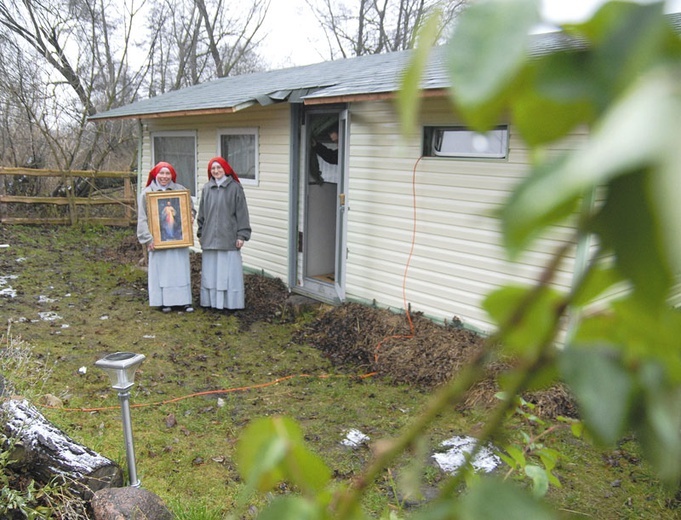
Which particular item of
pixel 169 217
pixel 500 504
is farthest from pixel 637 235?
pixel 169 217

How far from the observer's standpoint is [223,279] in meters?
6.92

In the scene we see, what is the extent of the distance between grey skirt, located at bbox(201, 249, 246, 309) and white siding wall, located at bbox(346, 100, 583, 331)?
1378mm

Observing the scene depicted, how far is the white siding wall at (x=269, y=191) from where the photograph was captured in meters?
7.79

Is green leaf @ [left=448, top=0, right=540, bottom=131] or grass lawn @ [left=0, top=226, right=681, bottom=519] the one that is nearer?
green leaf @ [left=448, top=0, right=540, bottom=131]

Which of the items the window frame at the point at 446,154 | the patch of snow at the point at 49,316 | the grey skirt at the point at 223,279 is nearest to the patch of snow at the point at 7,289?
the patch of snow at the point at 49,316

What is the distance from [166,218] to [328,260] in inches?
88.7

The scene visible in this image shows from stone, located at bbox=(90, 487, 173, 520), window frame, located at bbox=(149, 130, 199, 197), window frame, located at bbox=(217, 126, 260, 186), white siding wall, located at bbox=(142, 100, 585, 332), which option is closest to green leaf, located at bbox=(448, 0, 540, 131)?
stone, located at bbox=(90, 487, 173, 520)

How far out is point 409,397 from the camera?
186 inches

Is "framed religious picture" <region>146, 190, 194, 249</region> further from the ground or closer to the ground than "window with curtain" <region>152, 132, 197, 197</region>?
closer to the ground

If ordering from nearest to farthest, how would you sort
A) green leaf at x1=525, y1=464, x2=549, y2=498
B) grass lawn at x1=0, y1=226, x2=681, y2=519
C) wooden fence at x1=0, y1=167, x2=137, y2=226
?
green leaf at x1=525, y1=464, x2=549, y2=498 → grass lawn at x1=0, y1=226, x2=681, y2=519 → wooden fence at x1=0, y1=167, x2=137, y2=226

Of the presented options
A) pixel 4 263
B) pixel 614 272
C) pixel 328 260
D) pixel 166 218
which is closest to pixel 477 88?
pixel 614 272

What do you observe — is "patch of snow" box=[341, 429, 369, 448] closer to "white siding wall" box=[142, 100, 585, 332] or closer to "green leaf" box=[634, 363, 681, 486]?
"white siding wall" box=[142, 100, 585, 332]

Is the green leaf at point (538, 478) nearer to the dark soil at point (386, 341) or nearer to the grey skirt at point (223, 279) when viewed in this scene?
the dark soil at point (386, 341)

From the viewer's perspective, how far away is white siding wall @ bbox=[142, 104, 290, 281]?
779cm
